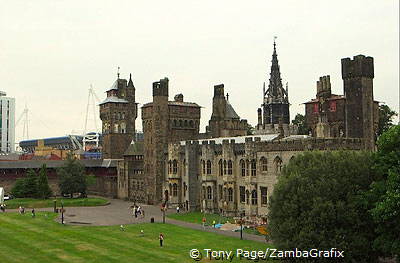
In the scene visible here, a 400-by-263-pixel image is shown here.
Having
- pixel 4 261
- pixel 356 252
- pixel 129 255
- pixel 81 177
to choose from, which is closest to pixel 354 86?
pixel 356 252

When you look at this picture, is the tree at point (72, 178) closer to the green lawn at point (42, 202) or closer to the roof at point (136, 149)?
the green lawn at point (42, 202)

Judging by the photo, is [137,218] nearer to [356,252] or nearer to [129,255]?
[129,255]

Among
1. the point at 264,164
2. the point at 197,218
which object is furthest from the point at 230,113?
the point at 264,164

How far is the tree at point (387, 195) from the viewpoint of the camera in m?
32.7

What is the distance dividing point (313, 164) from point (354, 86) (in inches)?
978

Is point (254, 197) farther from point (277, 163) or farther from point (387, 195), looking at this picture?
point (387, 195)

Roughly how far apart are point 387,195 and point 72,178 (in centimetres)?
6847

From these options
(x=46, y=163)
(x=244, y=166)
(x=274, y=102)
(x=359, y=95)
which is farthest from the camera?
(x=274, y=102)

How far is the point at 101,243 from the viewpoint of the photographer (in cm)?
4538

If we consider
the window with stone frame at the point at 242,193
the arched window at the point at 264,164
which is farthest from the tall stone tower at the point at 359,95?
the window with stone frame at the point at 242,193

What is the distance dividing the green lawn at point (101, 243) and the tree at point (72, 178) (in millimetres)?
30703

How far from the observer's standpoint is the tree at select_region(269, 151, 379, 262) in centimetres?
3572

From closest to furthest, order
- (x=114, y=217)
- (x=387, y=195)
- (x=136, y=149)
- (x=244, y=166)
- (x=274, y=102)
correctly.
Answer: (x=387, y=195), (x=244, y=166), (x=114, y=217), (x=136, y=149), (x=274, y=102)

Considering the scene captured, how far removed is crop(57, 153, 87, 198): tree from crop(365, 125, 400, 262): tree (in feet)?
216
